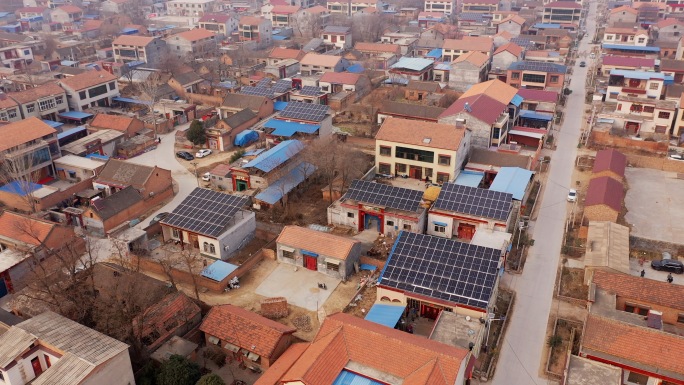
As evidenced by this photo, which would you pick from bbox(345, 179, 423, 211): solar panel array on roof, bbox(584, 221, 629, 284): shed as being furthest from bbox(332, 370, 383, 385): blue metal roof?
bbox(584, 221, 629, 284): shed

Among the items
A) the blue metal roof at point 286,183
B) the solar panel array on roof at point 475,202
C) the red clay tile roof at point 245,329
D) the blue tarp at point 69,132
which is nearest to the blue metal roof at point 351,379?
the red clay tile roof at point 245,329

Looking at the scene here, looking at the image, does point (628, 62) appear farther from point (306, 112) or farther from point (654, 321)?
point (654, 321)

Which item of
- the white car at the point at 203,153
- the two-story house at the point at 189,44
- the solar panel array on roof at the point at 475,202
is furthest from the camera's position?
the two-story house at the point at 189,44

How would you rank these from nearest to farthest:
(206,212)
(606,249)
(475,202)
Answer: (606,249) < (206,212) < (475,202)

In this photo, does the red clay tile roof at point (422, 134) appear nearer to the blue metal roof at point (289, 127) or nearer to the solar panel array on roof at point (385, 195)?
the solar panel array on roof at point (385, 195)

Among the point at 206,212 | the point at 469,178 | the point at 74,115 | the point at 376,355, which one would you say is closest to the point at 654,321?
the point at 376,355

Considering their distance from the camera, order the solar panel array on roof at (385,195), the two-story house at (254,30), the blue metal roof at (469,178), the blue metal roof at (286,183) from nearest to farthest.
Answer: the solar panel array on roof at (385,195) → the blue metal roof at (286,183) → the blue metal roof at (469,178) → the two-story house at (254,30)
